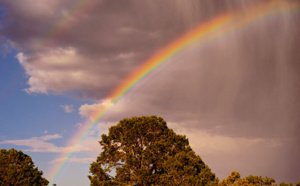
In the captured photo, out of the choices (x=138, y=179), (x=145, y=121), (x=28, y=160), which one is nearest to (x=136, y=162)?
(x=138, y=179)

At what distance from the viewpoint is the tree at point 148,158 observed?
137ft

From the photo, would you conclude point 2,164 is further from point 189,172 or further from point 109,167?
point 189,172

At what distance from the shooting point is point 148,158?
44406 mm

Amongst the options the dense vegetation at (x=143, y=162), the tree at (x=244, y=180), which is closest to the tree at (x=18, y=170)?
the dense vegetation at (x=143, y=162)

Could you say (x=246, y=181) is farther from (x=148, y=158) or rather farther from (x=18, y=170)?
(x=18, y=170)

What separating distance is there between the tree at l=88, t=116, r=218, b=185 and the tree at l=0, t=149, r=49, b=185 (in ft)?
35.0

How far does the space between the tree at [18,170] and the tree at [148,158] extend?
10.7m

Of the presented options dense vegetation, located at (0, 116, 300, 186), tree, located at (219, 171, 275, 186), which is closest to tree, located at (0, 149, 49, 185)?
dense vegetation, located at (0, 116, 300, 186)

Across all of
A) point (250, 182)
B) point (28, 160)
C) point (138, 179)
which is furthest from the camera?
point (28, 160)

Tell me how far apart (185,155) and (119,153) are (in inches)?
437

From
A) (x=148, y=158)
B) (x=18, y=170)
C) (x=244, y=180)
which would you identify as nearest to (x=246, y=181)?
(x=244, y=180)

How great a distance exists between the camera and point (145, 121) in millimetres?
47344

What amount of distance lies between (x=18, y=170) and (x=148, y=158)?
2194cm

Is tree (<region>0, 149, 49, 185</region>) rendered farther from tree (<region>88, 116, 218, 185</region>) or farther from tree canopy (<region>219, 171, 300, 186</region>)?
tree canopy (<region>219, 171, 300, 186</region>)
